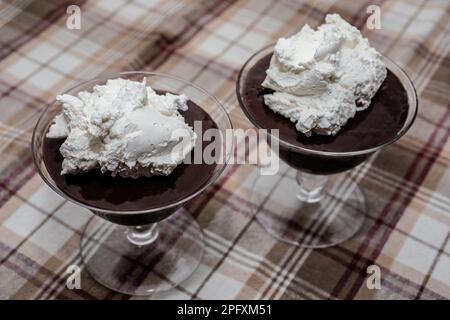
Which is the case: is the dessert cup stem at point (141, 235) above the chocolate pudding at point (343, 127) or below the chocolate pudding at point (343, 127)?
below

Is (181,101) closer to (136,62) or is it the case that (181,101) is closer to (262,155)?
(262,155)

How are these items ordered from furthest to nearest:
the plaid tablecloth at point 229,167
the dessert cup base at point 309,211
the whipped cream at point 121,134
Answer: the dessert cup base at point 309,211
the plaid tablecloth at point 229,167
the whipped cream at point 121,134

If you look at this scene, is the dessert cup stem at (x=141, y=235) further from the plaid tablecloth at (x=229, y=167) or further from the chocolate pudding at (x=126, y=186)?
the chocolate pudding at (x=126, y=186)

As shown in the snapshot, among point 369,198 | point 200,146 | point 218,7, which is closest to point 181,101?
point 200,146

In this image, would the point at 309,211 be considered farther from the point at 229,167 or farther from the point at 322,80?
the point at 322,80

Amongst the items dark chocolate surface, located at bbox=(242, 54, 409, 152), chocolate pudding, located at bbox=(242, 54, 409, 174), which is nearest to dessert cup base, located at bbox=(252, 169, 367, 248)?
chocolate pudding, located at bbox=(242, 54, 409, 174)

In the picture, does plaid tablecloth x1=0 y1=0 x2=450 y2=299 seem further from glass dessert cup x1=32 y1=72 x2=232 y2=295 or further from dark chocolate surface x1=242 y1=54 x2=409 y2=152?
dark chocolate surface x1=242 y1=54 x2=409 y2=152

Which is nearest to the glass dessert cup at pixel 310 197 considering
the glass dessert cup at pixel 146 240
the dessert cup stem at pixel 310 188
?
the dessert cup stem at pixel 310 188

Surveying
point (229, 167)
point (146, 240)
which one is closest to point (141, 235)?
point (146, 240)
